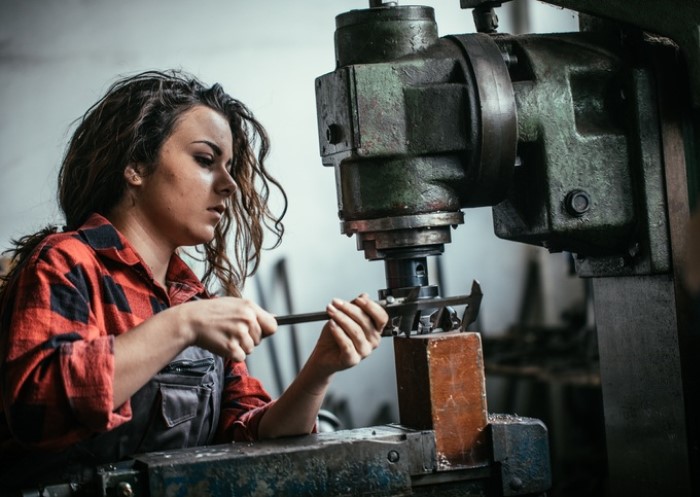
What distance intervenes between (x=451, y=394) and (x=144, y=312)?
58 centimetres

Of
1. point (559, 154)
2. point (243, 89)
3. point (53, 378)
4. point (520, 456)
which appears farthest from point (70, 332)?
point (243, 89)

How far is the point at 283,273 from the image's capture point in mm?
4160

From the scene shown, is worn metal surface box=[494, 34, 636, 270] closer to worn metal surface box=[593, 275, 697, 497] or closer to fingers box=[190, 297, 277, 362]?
worn metal surface box=[593, 275, 697, 497]

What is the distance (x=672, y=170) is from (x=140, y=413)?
95 cm

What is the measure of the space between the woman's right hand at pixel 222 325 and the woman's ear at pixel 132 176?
48 cm

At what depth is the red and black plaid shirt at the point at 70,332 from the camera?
1306mm

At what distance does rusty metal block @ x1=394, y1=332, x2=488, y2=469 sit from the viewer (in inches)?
54.4

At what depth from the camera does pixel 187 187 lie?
68.3 inches

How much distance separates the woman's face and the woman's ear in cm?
1

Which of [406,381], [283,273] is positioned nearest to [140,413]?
[406,381]

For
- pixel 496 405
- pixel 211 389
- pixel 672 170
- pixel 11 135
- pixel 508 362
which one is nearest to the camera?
pixel 672 170

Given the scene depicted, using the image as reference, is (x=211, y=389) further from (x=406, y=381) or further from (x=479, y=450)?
(x=479, y=450)

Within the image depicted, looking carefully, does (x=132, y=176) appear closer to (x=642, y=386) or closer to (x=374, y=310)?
(x=374, y=310)

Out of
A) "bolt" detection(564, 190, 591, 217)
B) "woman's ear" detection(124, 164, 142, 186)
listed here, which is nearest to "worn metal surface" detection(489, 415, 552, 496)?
"bolt" detection(564, 190, 591, 217)
